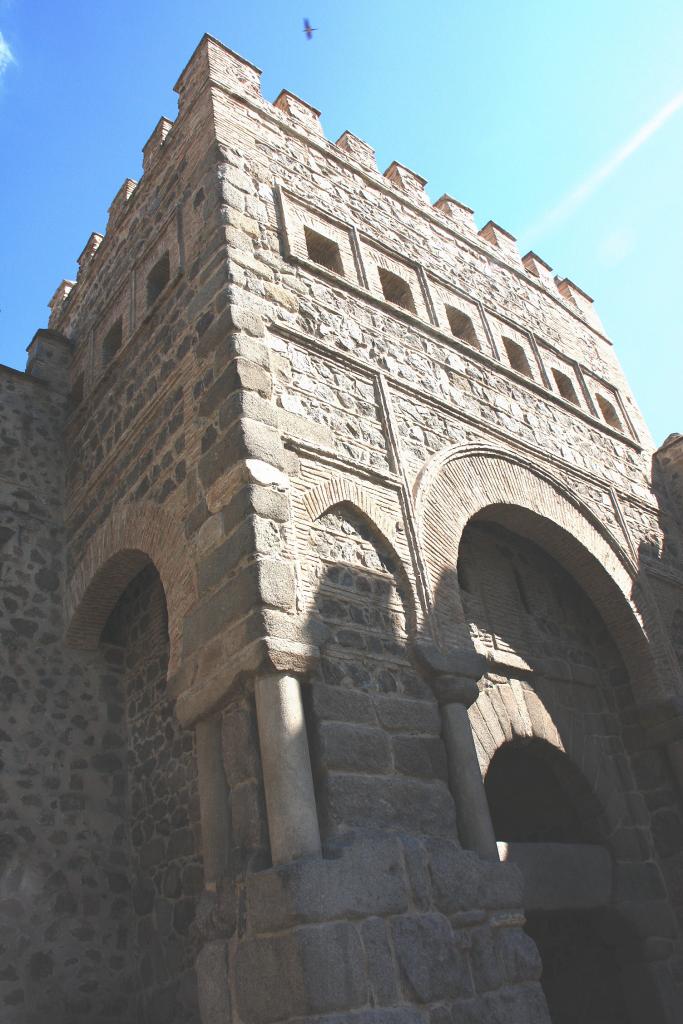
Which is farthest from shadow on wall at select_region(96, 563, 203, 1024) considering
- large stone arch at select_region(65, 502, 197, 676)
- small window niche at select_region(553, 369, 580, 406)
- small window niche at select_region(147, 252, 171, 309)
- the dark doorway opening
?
small window niche at select_region(553, 369, 580, 406)

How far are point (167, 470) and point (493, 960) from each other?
3.40m

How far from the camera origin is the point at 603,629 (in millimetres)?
7586

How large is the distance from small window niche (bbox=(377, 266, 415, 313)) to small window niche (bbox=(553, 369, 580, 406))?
2.33 meters

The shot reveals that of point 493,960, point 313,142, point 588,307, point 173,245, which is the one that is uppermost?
point 588,307

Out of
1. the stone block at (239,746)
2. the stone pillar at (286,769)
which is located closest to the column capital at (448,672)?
the stone pillar at (286,769)

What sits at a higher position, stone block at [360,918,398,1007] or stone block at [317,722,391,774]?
stone block at [317,722,391,774]

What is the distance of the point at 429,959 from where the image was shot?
3.71 m

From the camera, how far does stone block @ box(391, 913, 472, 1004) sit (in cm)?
359

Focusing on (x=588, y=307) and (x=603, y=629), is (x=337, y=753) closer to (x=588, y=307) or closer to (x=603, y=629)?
(x=603, y=629)

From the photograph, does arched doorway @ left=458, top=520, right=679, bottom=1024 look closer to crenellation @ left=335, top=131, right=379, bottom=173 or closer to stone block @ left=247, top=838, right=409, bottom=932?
stone block @ left=247, top=838, right=409, bottom=932

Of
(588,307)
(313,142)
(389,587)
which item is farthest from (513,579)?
(588,307)

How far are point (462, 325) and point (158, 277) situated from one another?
9.41 ft

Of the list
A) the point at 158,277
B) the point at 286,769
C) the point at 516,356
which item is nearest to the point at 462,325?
the point at 516,356

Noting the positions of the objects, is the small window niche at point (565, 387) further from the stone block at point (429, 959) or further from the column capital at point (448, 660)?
the stone block at point (429, 959)
